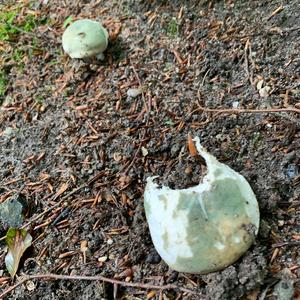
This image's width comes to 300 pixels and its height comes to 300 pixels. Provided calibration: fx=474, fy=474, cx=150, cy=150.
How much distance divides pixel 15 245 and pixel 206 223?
975 millimetres

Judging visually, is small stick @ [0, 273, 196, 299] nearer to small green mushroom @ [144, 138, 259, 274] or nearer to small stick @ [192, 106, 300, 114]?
small green mushroom @ [144, 138, 259, 274]

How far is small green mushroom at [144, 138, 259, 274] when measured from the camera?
1.85m

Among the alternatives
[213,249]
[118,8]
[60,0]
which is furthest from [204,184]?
[60,0]

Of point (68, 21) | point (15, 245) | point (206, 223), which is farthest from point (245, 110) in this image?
point (68, 21)

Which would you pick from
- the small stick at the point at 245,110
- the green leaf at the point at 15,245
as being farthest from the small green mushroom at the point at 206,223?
the green leaf at the point at 15,245

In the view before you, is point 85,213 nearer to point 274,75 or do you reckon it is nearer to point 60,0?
point 274,75

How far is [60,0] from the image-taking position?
3.36m

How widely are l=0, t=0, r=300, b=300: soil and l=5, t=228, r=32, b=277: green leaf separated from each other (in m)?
0.03

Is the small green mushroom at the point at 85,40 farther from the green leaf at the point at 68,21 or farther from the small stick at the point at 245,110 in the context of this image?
the small stick at the point at 245,110

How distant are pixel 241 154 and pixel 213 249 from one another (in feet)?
1.85

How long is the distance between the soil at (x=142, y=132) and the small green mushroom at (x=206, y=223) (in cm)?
8

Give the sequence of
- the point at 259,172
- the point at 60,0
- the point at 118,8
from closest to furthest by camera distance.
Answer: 1. the point at 259,172
2. the point at 118,8
3. the point at 60,0

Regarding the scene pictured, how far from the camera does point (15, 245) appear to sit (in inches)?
89.6

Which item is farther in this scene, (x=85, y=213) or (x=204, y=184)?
(x=85, y=213)
